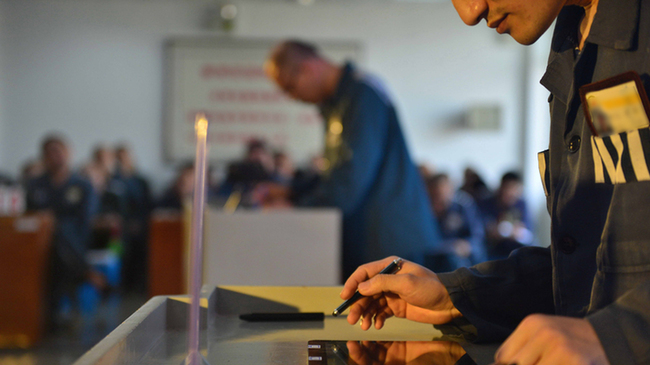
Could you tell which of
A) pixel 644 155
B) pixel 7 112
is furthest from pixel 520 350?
pixel 7 112

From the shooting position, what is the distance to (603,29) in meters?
0.55

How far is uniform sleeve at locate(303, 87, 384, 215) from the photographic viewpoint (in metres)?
1.74

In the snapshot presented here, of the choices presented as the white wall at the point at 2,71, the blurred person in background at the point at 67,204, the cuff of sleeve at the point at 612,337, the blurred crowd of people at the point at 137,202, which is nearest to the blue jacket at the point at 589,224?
the cuff of sleeve at the point at 612,337

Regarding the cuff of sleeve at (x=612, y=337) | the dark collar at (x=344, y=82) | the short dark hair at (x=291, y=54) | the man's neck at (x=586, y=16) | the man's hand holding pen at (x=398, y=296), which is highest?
the short dark hair at (x=291, y=54)

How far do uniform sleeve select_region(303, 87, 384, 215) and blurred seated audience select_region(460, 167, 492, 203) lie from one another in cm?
335

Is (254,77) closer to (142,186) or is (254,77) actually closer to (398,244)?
(142,186)

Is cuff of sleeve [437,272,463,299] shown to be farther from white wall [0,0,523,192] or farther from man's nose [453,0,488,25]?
white wall [0,0,523,192]

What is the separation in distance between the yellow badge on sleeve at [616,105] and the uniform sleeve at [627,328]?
16 centimetres

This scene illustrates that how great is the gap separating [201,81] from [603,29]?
5.28 m

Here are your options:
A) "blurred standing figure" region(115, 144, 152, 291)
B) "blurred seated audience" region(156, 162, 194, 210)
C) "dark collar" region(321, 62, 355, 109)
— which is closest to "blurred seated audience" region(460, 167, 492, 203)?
"blurred seated audience" region(156, 162, 194, 210)

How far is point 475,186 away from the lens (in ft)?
16.6

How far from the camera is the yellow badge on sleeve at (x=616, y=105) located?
0.48 m

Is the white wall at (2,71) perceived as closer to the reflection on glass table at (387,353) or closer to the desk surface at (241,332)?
the desk surface at (241,332)

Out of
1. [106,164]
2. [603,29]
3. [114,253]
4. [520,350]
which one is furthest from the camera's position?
[106,164]
